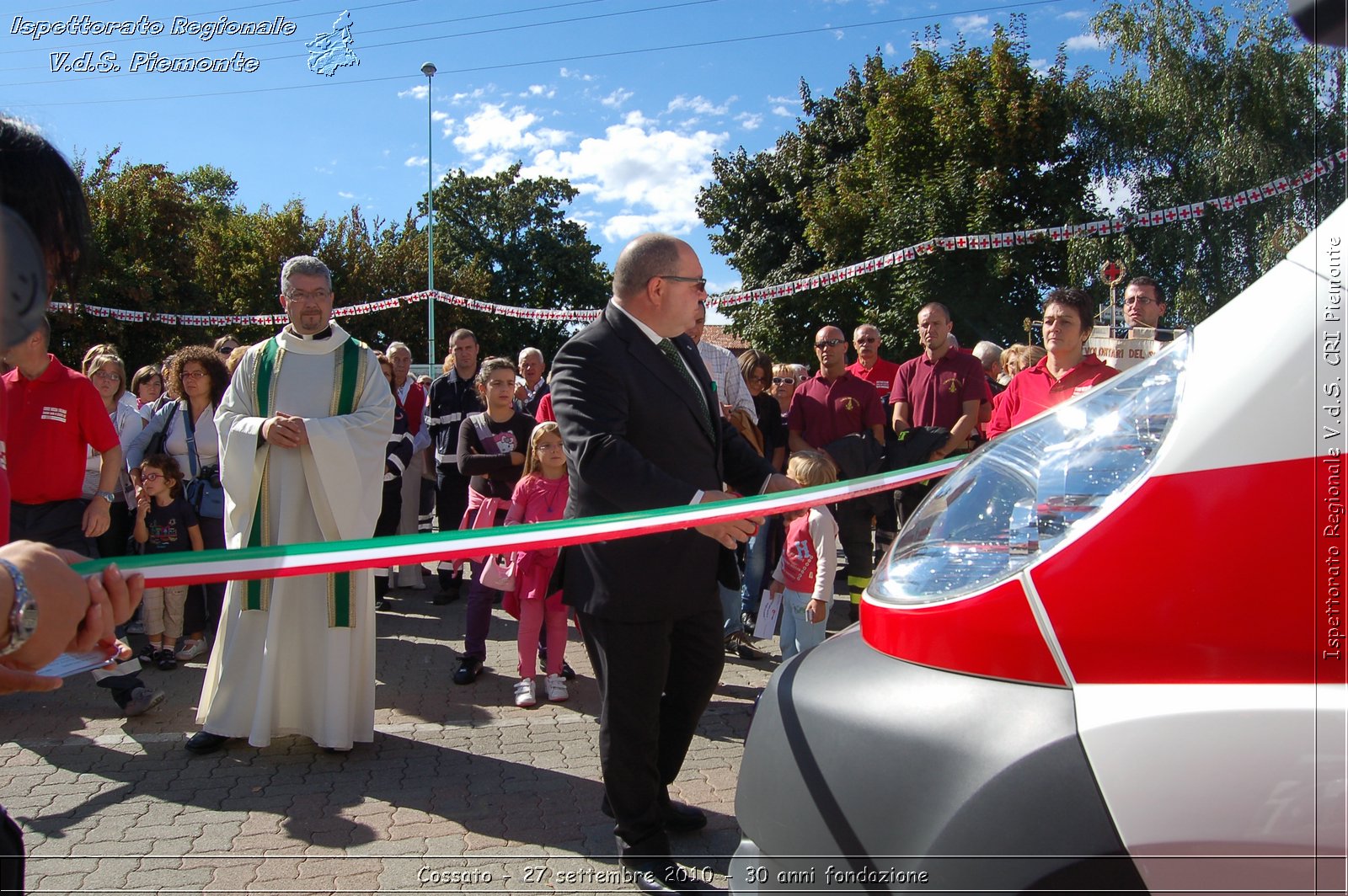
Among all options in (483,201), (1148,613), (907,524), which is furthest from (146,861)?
(483,201)

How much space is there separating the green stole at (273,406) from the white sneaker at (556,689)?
1275 millimetres

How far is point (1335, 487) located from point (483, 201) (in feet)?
197

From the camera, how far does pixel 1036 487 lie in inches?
64.5

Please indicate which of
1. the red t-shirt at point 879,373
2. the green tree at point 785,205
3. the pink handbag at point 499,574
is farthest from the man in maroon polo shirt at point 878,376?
the green tree at point 785,205

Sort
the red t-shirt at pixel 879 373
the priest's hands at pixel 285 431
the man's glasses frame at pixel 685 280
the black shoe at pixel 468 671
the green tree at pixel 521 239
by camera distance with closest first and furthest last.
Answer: the man's glasses frame at pixel 685 280, the priest's hands at pixel 285 431, the black shoe at pixel 468 671, the red t-shirt at pixel 879 373, the green tree at pixel 521 239

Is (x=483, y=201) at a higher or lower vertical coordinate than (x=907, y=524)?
higher

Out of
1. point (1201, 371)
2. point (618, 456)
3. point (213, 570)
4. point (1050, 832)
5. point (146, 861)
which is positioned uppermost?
point (1201, 371)

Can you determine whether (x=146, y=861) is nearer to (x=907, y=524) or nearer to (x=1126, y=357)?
(x=907, y=524)

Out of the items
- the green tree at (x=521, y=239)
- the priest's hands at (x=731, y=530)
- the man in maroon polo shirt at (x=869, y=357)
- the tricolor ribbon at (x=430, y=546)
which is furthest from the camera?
the green tree at (x=521, y=239)

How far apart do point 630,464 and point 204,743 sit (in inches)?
118

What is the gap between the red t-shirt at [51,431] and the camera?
16.3 ft

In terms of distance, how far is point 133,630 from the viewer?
22.8 feet

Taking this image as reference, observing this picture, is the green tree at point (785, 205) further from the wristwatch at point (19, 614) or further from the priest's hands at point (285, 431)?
the wristwatch at point (19, 614)

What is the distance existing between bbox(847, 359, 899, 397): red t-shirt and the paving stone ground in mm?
3547
